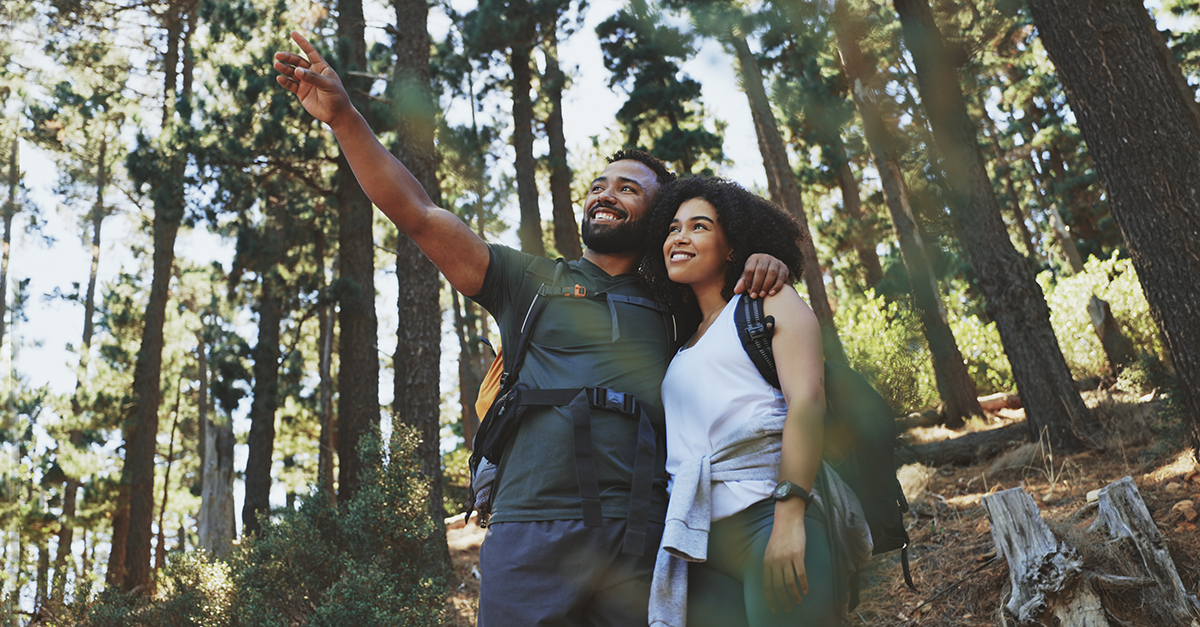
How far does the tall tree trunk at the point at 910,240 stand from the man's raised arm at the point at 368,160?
146 cm

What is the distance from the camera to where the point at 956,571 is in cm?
439

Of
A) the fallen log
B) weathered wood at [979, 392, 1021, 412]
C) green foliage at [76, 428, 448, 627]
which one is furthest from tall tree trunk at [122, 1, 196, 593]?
weathered wood at [979, 392, 1021, 412]

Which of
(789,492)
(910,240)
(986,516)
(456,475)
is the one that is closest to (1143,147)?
(910,240)

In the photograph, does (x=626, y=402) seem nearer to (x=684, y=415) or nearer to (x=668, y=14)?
(x=684, y=415)

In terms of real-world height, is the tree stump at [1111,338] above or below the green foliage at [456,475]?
below

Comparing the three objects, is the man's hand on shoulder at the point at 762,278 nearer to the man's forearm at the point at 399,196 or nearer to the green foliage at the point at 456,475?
the man's forearm at the point at 399,196

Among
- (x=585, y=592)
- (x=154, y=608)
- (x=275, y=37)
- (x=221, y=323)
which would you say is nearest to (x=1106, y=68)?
(x=585, y=592)

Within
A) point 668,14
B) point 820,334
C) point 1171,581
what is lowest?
point 1171,581

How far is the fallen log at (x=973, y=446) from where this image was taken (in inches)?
286

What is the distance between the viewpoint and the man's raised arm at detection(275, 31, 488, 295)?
2115 millimetres

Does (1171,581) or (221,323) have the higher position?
(221,323)

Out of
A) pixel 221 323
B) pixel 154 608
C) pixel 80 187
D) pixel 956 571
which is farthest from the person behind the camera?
pixel 80 187

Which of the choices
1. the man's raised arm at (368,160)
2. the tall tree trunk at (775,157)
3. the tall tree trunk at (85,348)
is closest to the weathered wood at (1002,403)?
the tall tree trunk at (775,157)

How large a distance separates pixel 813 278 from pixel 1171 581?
5903mm
